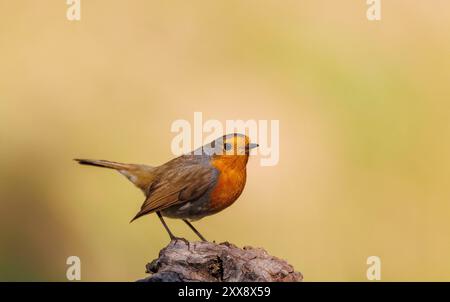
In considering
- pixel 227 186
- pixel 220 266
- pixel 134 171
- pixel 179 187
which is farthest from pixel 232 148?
pixel 220 266

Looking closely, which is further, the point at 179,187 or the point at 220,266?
the point at 179,187

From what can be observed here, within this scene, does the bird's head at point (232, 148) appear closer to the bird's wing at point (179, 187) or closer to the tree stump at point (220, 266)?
the bird's wing at point (179, 187)

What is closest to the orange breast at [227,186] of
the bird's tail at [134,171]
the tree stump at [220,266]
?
the bird's tail at [134,171]

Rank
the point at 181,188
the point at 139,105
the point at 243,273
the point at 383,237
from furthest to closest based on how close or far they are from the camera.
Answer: the point at 139,105 → the point at 383,237 → the point at 181,188 → the point at 243,273

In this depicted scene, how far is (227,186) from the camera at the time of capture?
19.0ft

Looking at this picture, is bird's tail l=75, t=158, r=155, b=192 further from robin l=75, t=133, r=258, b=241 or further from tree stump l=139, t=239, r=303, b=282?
tree stump l=139, t=239, r=303, b=282

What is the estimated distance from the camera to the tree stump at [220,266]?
4656mm

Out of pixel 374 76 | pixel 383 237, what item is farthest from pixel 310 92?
pixel 383 237

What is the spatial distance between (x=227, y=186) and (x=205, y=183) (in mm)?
178

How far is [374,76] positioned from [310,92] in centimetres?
78

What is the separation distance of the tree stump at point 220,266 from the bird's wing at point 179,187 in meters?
0.89

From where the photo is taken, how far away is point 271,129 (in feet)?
26.5

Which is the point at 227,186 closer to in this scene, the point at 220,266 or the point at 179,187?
the point at 179,187

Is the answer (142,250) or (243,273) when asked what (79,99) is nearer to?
(142,250)
